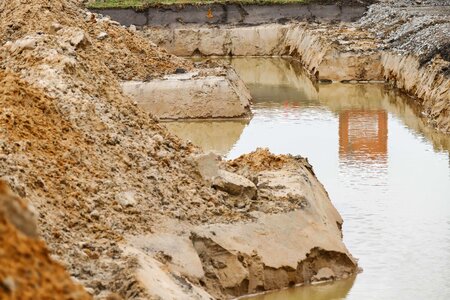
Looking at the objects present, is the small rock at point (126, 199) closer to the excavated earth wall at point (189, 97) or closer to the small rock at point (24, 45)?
the small rock at point (24, 45)

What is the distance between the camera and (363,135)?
70.2ft

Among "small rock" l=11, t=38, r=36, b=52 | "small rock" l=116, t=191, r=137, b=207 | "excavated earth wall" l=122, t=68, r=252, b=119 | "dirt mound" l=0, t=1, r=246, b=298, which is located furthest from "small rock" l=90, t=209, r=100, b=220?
"excavated earth wall" l=122, t=68, r=252, b=119

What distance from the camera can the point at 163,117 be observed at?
75.6 ft

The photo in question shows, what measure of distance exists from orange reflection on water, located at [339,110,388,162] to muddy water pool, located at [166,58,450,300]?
16 millimetres

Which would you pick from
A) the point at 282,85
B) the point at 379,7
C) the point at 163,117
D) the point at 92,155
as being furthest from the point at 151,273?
the point at 379,7

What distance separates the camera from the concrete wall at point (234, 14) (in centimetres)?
3972

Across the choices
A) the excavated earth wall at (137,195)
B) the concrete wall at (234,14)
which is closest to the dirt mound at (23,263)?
the excavated earth wall at (137,195)

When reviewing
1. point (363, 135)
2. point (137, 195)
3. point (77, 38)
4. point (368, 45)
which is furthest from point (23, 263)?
point (368, 45)

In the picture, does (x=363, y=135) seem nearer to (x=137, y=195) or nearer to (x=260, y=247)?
(x=260, y=247)

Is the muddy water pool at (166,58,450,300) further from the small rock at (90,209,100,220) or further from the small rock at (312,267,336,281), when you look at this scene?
the small rock at (90,209,100,220)

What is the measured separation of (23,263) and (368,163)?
1330 centimetres

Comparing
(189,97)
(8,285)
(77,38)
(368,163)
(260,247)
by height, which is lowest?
(368,163)

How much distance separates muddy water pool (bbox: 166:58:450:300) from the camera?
1206 cm

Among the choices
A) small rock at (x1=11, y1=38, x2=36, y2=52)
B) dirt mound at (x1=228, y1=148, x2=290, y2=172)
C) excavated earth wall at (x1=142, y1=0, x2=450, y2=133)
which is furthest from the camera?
excavated earth wall at (x1=142, y1=0, x2=450, y2=133)
